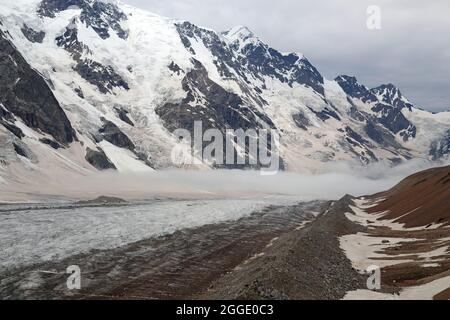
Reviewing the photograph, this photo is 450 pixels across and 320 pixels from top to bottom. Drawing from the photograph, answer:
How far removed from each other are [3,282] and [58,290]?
5.43 m

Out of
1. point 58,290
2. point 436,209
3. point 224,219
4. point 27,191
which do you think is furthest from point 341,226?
point 27,191

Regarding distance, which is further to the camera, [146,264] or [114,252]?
[114,252]

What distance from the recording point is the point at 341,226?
90.2m

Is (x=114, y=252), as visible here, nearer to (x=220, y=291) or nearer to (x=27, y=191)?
(x=220, y=291)

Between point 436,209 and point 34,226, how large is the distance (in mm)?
60518

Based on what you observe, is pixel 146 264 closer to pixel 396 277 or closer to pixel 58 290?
pixel 58 290

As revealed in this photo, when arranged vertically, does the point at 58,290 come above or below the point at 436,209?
below

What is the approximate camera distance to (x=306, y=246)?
56.4 m
